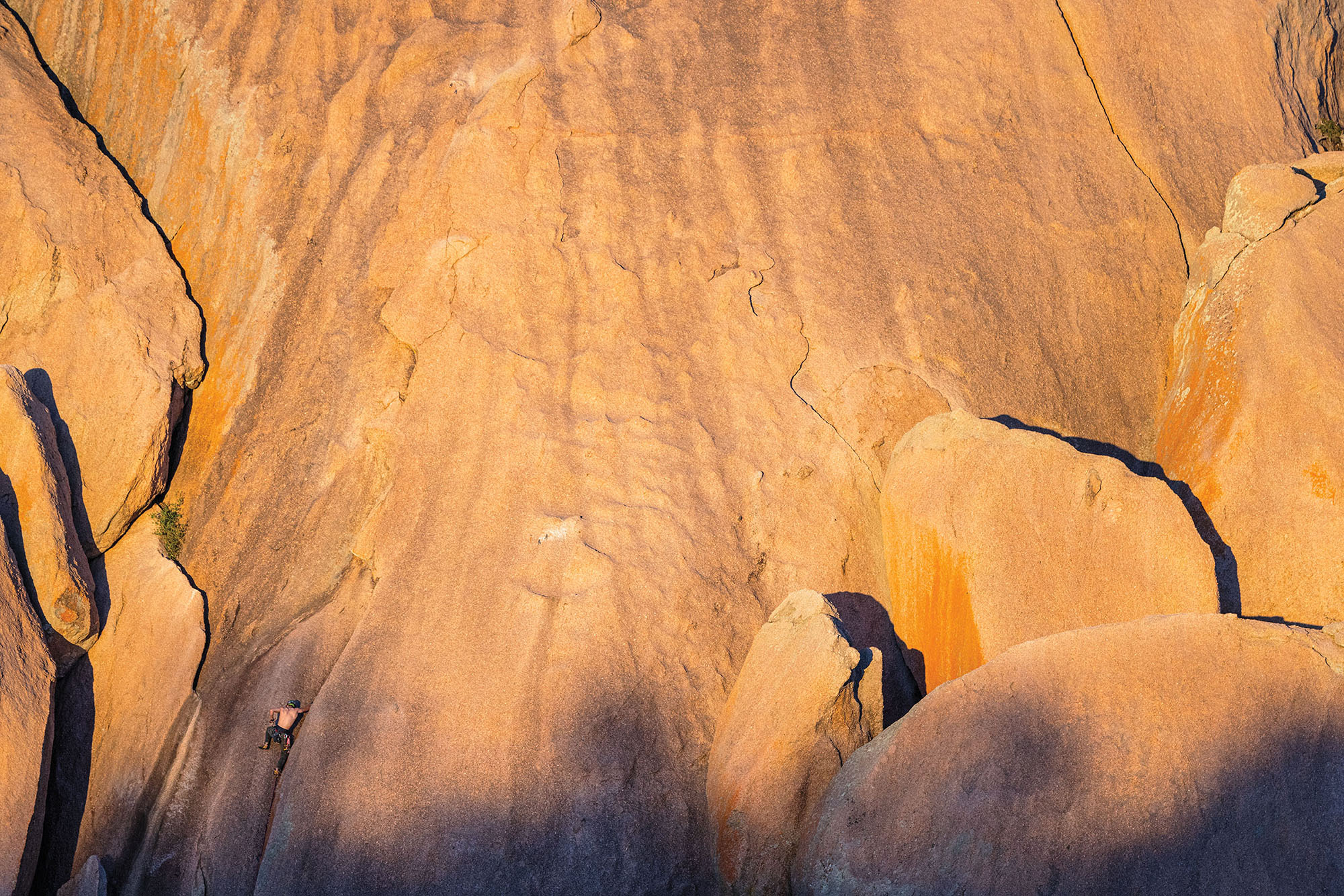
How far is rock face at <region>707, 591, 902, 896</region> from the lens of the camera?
5125mm

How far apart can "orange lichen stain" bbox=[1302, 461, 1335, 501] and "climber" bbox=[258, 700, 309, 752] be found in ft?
21.6

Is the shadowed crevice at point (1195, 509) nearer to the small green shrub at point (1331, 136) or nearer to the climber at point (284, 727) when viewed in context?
the small green shrub at point (1331, 136)

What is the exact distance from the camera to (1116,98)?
26.5 ft

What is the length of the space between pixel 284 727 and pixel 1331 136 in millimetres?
10330

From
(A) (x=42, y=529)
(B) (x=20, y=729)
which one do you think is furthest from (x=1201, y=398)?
(A) (x=42, y=529)

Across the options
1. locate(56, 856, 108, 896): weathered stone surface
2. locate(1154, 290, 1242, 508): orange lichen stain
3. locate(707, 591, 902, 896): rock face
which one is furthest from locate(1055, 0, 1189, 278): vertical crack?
locate(56, 856, 108, 896): weathered stone surface

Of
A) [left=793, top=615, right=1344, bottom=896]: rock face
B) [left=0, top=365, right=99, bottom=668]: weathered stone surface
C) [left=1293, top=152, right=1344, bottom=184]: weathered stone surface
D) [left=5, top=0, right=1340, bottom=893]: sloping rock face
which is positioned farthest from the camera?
[left=1293, top=152, right=1344, bottom=184]: weathered stone surface

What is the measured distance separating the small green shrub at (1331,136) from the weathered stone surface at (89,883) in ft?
38.4

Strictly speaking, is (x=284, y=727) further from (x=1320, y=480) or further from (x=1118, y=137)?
(x=1118, y=137)

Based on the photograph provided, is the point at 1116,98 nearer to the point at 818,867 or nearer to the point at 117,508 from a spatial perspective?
the point at 818,867

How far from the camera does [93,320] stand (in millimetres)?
7965

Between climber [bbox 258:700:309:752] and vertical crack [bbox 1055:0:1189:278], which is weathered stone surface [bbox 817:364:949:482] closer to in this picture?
vertical crack [bbox 1055:0:1189:278]

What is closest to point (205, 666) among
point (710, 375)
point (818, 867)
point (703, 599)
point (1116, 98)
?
point (703, 599)

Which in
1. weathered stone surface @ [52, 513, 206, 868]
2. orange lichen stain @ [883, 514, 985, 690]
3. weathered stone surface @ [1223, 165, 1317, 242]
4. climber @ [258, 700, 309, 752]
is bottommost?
weathered stone surface @ [52, 513, 206, 868]
